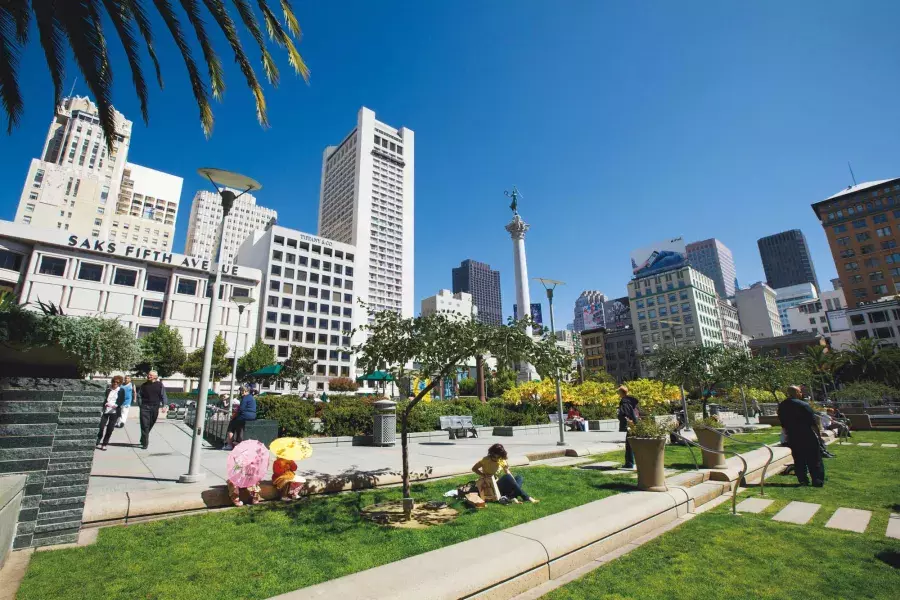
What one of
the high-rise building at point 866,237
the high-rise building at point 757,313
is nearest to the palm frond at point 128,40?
the high-rise building at point 866,237

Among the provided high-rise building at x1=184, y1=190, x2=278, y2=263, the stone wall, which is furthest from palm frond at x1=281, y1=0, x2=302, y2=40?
high-rise building at x1=184, y1=190, x2=278, y2=263

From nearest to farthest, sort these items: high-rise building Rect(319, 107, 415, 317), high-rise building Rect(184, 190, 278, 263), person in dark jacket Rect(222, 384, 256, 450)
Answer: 1. person in dark jacket Rect(222, 384, 256, 450)
2. high-rise building Rect(319, 107, 415, 317)
3. high-rise building Rect(184, 190, 278, 263)

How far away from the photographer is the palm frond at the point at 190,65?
6730 millimetres

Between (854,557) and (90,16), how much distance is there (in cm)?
1256

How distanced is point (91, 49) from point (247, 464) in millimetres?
6782

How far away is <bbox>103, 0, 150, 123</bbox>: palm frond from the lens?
253 inches

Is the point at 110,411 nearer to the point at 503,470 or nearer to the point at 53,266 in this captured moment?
the point at 503,470

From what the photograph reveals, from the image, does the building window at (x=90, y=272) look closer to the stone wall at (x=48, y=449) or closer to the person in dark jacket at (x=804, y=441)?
the stone wall at (x=48, y=449)

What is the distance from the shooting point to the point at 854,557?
14.3 feet

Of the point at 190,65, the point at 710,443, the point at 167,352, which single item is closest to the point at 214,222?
the point at 167,352

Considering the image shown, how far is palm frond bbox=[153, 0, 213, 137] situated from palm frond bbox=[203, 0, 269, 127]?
646 mm

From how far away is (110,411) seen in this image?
11.9 m

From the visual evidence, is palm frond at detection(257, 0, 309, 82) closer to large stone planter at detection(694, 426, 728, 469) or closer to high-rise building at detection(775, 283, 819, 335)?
large stone planter at detection(694, 426, 728, 469)

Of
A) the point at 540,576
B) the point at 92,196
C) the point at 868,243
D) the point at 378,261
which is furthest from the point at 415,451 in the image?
the point at 92,196
